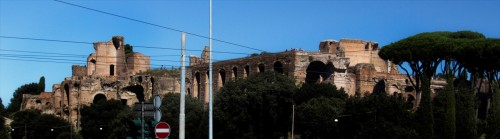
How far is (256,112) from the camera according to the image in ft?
191

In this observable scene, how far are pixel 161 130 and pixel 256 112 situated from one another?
40.8 meters

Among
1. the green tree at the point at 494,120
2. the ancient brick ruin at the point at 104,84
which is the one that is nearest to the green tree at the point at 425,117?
the green tree at the point at 494,120

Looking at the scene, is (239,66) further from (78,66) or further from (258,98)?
(78,66)

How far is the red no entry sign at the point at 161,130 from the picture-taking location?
57.1 ft

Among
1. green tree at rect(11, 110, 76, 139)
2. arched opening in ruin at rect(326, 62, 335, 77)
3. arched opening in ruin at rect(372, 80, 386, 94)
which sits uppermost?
arched opening in ruin at rect(326, 62, 335, 77)

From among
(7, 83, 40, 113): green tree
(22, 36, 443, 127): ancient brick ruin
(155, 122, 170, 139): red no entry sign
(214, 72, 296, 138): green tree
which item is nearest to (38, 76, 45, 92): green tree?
(7, 83, 40, 113): green tree

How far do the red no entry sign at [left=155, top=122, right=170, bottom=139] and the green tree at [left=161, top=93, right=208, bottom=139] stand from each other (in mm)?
43742

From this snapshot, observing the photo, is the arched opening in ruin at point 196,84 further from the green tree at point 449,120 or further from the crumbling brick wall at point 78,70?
the green tree at point 449,120

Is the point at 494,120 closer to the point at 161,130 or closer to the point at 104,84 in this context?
the point at 161,130

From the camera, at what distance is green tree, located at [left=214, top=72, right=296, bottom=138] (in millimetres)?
57594

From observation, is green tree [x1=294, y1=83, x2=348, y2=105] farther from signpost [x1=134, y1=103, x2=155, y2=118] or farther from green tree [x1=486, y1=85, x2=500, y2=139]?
signpost [x1=134, y1=103, x2=155, y2=118]

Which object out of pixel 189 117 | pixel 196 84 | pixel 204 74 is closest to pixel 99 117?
pixel 196 84

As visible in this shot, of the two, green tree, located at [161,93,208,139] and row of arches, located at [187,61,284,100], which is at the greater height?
row of arches, located at [187,61,284,100]

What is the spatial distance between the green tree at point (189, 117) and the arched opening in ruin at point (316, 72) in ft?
37.0
